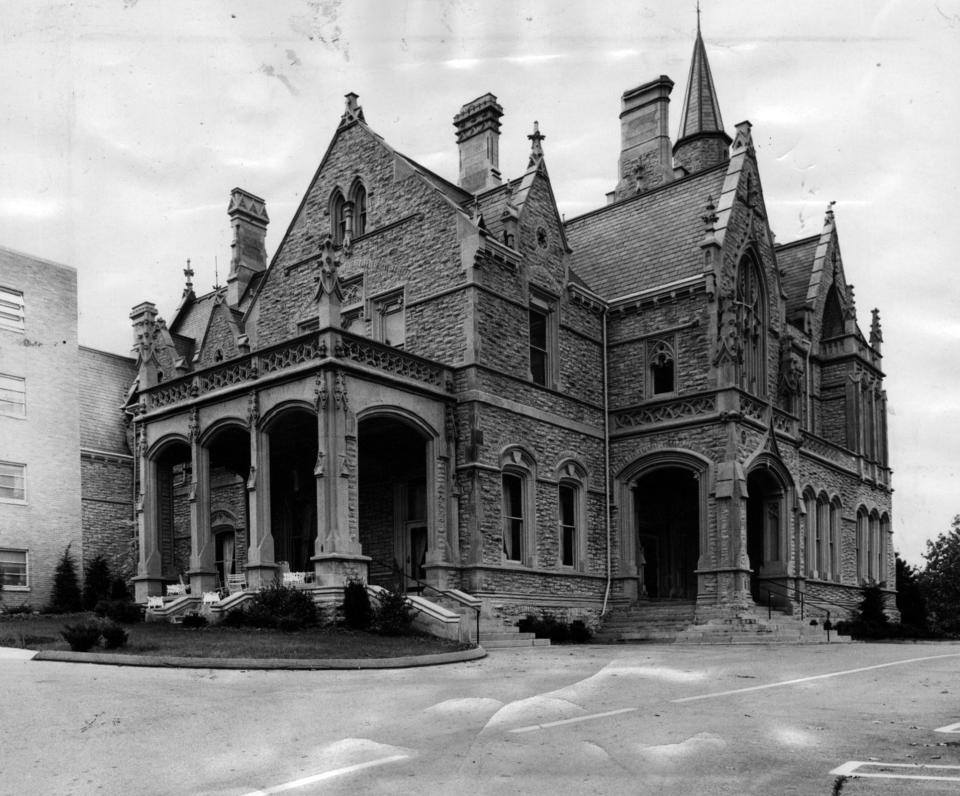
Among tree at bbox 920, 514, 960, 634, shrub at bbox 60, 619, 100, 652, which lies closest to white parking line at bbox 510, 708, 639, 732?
shrub at bbox 60, 619, 100, 652

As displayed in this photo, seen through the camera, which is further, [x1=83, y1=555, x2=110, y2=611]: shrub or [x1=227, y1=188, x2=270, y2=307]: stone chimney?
[x1=227, y1=188, x2=270, y2=307]: stone chimney

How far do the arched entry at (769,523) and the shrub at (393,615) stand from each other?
13.4 meters

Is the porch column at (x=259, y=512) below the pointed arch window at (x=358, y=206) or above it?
below

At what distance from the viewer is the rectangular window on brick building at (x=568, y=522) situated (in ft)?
95.3

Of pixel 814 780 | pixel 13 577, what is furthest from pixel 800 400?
pixel 814 780

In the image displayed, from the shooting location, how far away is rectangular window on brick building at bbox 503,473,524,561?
26797 millimetres

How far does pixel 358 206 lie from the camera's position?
101ft

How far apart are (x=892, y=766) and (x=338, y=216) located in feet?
84.5

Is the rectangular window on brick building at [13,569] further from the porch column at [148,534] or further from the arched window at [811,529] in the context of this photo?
the arched window at [811,529]

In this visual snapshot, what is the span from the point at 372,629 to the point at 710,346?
13.4 m

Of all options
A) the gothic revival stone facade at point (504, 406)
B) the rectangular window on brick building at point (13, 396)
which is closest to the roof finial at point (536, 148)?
the gothic revival stone facade at point (504, 406)

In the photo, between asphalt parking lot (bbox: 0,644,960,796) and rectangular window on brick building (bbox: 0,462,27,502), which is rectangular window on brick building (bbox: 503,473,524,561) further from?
rectangular window on brick building (bbox: 0,462,27,502)

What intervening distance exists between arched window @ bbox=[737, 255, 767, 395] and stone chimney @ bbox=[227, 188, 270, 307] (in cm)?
2085

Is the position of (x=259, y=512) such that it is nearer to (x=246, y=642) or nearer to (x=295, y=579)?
(x=295, y=579)
